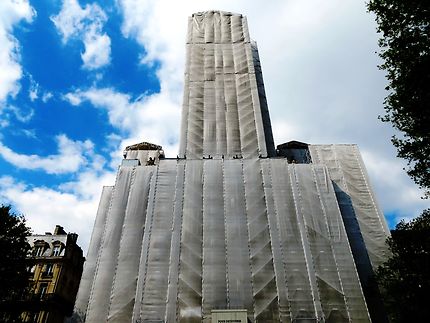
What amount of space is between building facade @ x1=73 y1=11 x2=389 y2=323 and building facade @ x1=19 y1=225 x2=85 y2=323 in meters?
15.9

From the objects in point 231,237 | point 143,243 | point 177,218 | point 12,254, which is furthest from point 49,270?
point 231,237

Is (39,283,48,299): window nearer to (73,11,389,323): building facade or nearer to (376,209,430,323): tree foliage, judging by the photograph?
(73,11,389,323): building facade

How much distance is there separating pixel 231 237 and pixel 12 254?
13871 mm

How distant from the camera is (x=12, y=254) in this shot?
21.0 metres

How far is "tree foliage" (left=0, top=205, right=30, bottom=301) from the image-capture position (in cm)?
2011

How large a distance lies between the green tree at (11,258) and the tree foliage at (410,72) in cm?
2276

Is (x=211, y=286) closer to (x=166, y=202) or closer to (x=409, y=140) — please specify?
(x=166, y=202)

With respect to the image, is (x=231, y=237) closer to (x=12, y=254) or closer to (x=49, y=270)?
(x=12, y=254)

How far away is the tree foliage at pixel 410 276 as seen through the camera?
16.8 meters

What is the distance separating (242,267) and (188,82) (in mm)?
18552

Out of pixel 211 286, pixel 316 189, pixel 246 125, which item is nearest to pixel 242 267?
pixel 211 286

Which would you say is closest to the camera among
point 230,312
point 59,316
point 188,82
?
point 230,312

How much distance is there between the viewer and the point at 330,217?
21.6 metres

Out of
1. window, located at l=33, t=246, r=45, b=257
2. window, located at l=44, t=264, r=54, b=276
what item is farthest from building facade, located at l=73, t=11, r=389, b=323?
window, located at l=33, t=246, r=45, b=257
